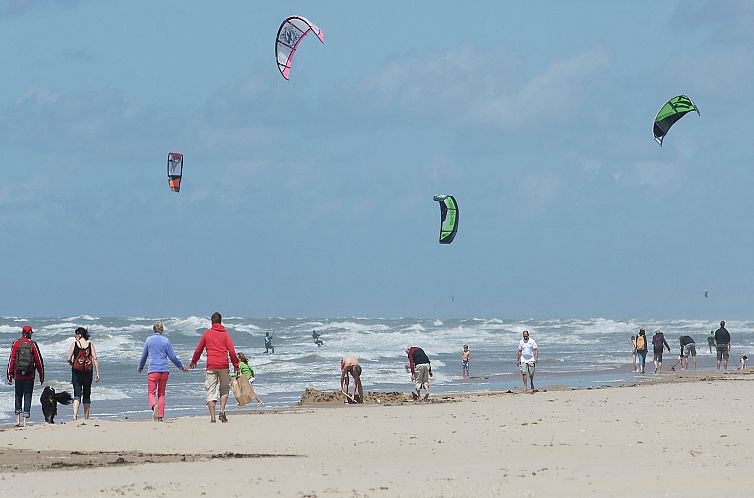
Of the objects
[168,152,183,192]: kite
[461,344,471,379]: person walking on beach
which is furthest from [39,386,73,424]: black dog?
[461,344,471,379]: person walking on beach

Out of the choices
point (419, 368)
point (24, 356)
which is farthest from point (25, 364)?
point (419, 368)

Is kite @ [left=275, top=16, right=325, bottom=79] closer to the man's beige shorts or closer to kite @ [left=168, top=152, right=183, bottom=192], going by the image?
kite @ [left=168, top=152, right=183, bottom=192]

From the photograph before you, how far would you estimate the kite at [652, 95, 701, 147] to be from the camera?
20734 millimetres

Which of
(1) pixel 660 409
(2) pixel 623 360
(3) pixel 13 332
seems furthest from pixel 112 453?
(3) pixel 13 332

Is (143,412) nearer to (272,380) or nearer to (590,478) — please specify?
(272,380)

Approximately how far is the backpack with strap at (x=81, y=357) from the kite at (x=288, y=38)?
7819 millimetres

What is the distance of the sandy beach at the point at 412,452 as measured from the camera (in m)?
7.44

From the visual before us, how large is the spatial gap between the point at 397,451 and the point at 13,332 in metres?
51.2

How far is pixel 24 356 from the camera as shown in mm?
12539

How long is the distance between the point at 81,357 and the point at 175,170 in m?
10.9

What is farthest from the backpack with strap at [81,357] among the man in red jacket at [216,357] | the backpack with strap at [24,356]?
the man in red jacket at [216,357]

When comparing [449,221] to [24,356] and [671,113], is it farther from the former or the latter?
[24,356]

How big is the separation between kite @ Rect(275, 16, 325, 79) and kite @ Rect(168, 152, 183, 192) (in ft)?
13.3

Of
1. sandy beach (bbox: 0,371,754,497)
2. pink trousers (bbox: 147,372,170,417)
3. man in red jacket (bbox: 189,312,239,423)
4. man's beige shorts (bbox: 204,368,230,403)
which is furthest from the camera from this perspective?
pink trousers (bbox: 147,372,170,417)
